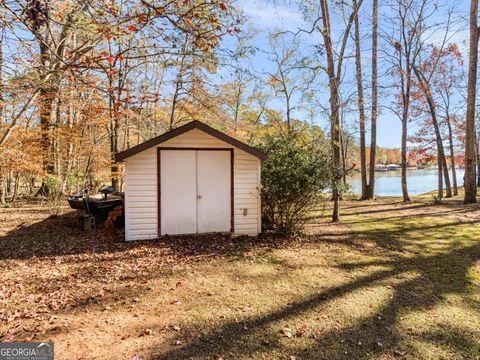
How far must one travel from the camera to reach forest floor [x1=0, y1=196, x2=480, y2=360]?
9.02 ft

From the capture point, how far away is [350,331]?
9.86 feet

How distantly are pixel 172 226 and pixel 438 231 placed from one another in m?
6.61

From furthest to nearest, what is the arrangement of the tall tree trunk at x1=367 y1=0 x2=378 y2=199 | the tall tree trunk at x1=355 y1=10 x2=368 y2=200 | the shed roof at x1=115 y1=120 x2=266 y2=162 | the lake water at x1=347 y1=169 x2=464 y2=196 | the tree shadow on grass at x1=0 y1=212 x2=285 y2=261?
the lake water at x1=347 y1=169 x2=464 y2=196 < the tall tree trunk at x1=367 y1=0 x2=378 y2=199 < the tall tree trunk at x1=355 y1=10 x2=368 y2=200 < the shed roof at x1=115 y1=120 x2=266 y2=162 < the tree shadow on grass at x1=0 y1=212 x2=285 y2=261

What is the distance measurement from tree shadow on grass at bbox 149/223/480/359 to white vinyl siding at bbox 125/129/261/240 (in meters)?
3.07

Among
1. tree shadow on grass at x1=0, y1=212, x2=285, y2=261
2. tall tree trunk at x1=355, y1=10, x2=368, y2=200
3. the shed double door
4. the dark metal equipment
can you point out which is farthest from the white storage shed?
tall tree trunk at x1=355, y1=10, x2=368, y2=200

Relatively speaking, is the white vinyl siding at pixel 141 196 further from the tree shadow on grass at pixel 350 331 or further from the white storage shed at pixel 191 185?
the tree shadow on grass at pixel 350 331

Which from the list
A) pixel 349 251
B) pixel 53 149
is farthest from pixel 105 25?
pixel 53 149

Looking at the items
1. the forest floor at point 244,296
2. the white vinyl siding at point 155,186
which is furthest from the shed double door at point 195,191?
the forest floor at point 244,296

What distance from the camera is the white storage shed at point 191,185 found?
622cm

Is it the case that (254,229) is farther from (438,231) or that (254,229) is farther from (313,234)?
(438,231)

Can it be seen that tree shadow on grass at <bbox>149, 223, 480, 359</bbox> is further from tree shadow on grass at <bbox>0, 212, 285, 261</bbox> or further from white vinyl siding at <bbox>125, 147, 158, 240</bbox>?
white vinyl siding at <bbox>125, 147, 158, 240</bbox>

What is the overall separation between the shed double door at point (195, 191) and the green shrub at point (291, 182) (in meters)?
0.99

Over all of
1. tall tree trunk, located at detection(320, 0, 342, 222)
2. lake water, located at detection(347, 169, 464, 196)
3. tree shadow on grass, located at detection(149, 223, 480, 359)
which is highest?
tall tree trunk, located at detection(320, 0, 342, 222)

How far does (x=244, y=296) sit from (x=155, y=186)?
3477 millimetres
